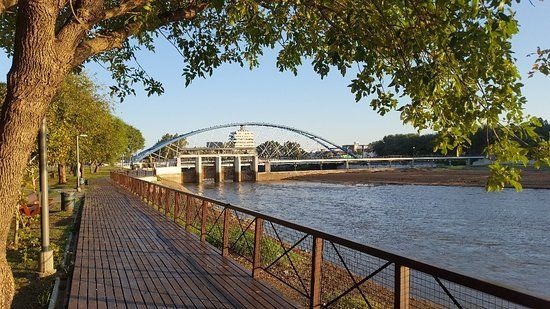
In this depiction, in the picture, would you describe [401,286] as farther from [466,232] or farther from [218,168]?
[218,168]

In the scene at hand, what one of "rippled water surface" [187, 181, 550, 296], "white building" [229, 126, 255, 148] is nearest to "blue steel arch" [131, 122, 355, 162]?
"white building" [229, 126, 255, 148]

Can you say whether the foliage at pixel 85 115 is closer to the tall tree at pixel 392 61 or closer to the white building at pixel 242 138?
the tall tree at pixel 392 61

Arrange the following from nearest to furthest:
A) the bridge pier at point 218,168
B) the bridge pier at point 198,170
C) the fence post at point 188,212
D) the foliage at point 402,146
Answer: the fence post at point 188,212 → the bridge pier at point 198,170 → the bridge pier at point 218,168 → the foliage at point 402,146

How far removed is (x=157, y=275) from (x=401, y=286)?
4.49 meters

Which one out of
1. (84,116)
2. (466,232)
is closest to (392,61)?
(466,232)

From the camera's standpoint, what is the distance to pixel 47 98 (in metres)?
3.99

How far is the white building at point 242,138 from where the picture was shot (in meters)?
150

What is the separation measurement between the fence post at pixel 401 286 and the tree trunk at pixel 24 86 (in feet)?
11.2

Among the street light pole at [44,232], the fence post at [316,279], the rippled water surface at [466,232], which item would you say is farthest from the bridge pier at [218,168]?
the fence post at [316,279]

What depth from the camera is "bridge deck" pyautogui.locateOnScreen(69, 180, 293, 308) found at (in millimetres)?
5883

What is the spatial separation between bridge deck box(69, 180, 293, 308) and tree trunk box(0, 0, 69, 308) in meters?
2.51

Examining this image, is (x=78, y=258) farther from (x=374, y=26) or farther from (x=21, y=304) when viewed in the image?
(x=374, y=26)

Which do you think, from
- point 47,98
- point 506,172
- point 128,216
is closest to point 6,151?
point 47,98

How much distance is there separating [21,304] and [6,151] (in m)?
4.53
